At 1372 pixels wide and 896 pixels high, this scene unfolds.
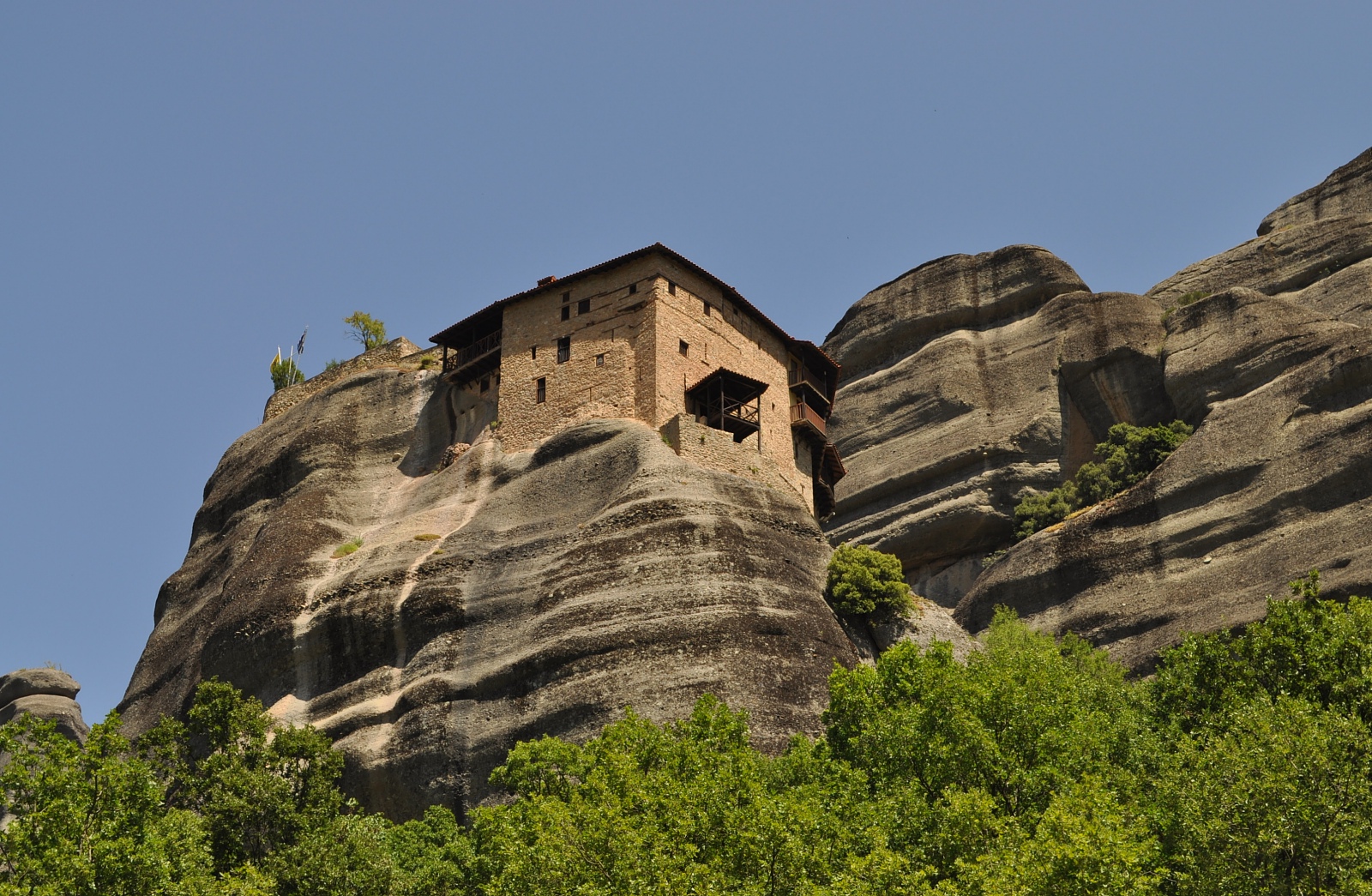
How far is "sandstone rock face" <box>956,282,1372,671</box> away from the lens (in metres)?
50.3

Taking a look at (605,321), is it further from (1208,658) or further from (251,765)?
(1208,658)

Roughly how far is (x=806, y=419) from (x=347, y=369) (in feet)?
68.4

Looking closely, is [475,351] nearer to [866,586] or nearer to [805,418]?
[805,418]

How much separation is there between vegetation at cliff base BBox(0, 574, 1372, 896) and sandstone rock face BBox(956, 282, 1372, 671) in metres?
12.1

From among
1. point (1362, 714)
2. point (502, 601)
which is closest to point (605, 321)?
point (502, 601)

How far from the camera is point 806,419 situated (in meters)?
62.3

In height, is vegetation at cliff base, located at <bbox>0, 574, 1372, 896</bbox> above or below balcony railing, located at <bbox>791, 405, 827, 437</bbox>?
below

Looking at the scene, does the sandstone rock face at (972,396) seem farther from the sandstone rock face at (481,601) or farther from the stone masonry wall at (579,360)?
the stone masonry wall at (579,360)

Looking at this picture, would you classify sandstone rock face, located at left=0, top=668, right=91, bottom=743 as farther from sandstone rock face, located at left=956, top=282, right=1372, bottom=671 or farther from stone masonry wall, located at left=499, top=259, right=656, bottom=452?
sandstone rock face, located at left=956, top=282, right=1372, bottom=671

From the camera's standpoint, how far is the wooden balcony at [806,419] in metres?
61.9

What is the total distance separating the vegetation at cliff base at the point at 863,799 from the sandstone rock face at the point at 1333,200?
4269 centimetres

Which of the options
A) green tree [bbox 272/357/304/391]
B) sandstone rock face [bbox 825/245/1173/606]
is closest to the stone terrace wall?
green tree [bbox 272/357/304/391]

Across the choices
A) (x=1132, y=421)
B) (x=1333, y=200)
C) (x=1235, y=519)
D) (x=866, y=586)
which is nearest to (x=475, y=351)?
(x=866, y=586)

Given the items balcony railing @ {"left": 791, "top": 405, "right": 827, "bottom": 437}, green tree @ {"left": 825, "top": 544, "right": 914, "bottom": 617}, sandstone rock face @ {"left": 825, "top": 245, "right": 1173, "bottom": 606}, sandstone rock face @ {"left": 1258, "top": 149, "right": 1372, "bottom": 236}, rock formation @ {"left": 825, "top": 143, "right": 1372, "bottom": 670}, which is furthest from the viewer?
sandstone rock face @ {"left": 1258, "top": 149, "right": 1372, "bottom": 236}
